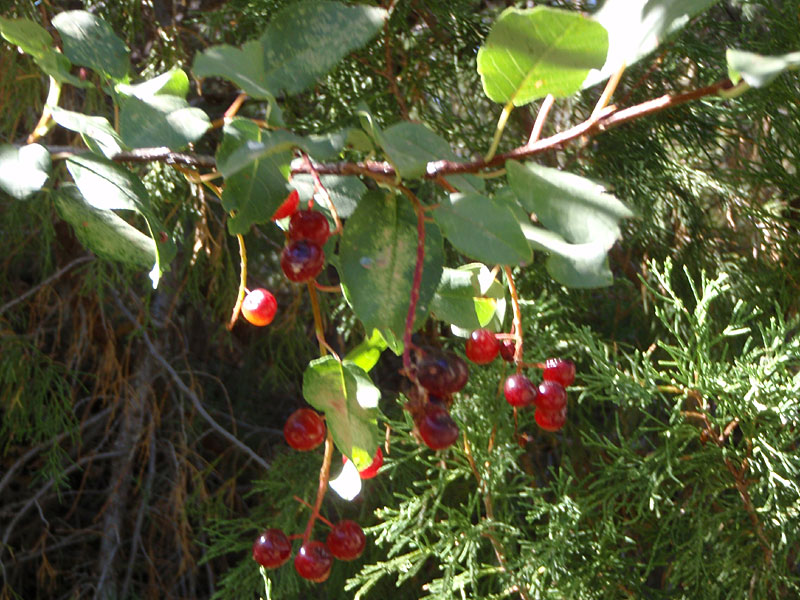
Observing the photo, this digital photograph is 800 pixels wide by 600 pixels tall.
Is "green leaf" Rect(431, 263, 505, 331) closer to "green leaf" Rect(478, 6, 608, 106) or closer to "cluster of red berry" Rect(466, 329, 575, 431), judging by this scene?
"cluster of red berry" Rect(466, 329, 575, 431)

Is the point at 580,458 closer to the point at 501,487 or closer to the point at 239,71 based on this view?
the point at 501,487

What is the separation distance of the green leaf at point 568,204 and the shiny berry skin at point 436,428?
118 mm

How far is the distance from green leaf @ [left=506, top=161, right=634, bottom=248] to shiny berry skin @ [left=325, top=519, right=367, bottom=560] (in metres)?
0.36

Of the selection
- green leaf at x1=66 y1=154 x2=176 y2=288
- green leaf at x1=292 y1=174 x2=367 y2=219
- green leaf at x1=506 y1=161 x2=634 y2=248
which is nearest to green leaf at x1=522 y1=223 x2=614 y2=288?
green leaf at x1=506 y1=161 x2=634 y2=248

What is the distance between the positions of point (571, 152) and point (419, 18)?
32 centimetres

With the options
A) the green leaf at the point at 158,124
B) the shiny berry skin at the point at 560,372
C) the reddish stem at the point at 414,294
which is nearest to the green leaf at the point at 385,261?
the reddish stem at the point at 414,294

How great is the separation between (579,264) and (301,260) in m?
0.16

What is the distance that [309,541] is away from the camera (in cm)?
64

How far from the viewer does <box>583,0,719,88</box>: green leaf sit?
394 mm

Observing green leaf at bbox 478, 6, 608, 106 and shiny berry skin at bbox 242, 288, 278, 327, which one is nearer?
green leaf at bbox 478, 6, 608, 106

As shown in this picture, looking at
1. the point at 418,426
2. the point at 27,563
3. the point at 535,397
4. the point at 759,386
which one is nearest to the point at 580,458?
the point at 759,386

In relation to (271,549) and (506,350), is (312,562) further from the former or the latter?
(506,350)

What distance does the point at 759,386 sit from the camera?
857 mm

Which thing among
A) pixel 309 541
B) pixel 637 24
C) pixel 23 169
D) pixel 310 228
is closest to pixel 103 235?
pixel 23 169
